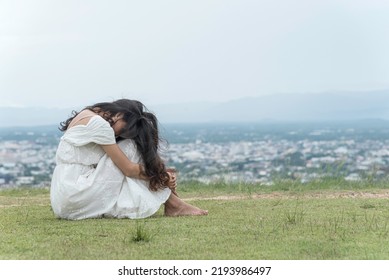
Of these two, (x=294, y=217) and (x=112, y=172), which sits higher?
(x=112, y=172)

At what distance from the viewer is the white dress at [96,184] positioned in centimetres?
738

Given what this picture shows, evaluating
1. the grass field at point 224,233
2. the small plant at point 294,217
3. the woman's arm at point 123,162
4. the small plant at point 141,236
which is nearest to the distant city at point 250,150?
the grass field at point 224,233

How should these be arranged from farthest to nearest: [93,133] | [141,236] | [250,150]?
1. [250,150]
2. [93,133]
3. [141,236]

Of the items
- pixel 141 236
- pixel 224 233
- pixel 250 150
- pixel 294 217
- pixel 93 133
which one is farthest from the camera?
pixel 250 150

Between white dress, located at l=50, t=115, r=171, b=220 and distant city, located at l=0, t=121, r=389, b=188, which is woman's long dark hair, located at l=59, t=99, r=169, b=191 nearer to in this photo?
white dress, located at l=50, t=115, r=171, b=220

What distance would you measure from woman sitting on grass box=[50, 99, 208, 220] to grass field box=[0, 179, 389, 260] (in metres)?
0.19

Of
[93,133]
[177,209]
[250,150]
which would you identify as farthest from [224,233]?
[250,150]

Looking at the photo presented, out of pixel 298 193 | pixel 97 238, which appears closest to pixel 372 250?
pixel 97 238

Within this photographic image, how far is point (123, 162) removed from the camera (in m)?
7.37

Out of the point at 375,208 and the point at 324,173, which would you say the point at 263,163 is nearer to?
the point at 324,173

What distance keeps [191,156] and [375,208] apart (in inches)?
632

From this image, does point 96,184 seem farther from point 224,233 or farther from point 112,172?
point 224,233

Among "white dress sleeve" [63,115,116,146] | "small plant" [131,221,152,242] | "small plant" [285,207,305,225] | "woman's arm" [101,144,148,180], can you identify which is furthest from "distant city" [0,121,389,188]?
"small plant" [131,221,152,242]

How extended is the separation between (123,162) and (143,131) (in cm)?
34
